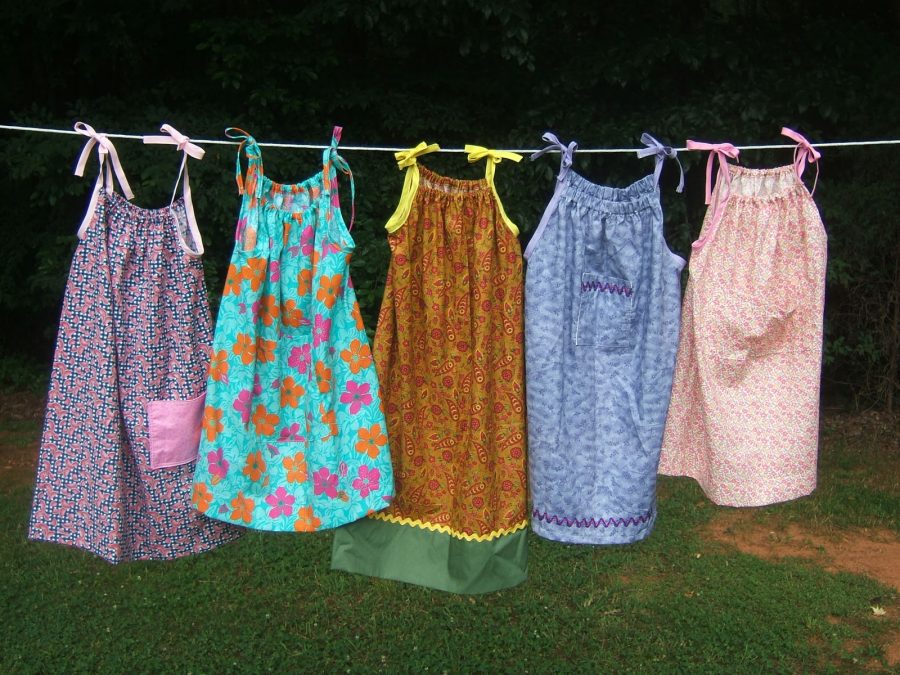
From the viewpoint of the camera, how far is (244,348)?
2305mm

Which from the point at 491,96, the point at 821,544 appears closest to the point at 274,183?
the point at 821,544

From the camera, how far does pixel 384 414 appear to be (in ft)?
7.89

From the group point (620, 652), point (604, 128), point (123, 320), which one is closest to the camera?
point (123, 320)

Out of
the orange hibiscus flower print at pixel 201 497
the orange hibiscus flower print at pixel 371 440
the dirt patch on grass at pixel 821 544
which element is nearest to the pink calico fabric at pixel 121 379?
the orange hibiscus flower print at pixel 201 497

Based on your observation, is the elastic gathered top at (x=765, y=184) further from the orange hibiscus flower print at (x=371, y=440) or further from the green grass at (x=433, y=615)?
the green grass at (x=433, y=615)

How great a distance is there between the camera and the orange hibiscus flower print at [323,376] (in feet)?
7.73

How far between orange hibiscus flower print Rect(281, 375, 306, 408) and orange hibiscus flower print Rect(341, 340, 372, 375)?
0.55ft

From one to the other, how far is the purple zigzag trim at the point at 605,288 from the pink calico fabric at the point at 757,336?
20 cm

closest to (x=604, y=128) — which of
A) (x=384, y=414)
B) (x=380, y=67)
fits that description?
(x=380, y=67)

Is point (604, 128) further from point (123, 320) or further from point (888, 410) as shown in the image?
point (123, 320)

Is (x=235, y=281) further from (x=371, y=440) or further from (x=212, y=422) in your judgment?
(x=371, y=440)

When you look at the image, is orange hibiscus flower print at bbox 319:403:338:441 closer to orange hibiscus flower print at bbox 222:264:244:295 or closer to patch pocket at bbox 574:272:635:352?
orange hibiscus flower print at bbox 222:264:244:295

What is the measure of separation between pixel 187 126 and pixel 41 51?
5.39 feet

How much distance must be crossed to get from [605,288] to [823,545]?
284 cm
